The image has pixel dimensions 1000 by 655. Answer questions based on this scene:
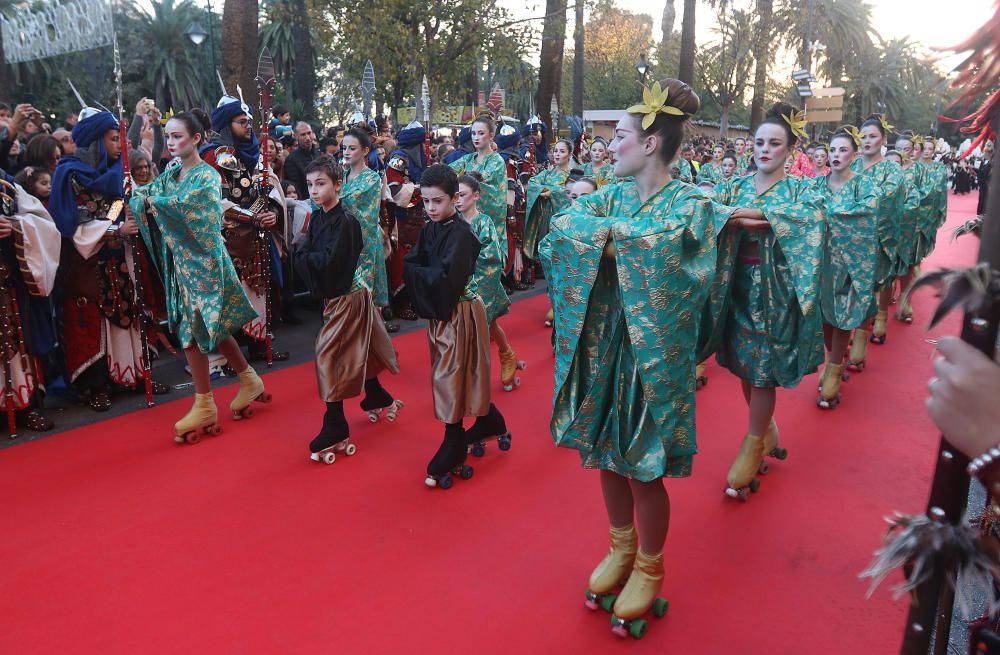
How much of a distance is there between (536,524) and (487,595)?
1.97 feet

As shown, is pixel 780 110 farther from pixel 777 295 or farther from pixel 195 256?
pixel 195 256

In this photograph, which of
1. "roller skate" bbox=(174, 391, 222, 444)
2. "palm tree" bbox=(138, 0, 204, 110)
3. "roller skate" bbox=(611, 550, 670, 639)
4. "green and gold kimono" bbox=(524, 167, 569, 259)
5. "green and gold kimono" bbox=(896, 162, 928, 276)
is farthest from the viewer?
"palm tree" bbox=(138, 0, 204, 110)

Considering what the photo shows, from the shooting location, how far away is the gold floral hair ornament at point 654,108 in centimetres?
246

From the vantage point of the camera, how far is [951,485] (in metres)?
1.28

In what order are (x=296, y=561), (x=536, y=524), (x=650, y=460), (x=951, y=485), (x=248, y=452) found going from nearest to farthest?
(x=951, y=485), (x=650, y=460), (x=296, y=561), (x=536, y=524), (x=248, y=452)

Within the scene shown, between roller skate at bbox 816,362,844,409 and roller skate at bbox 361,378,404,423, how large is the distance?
291 cm

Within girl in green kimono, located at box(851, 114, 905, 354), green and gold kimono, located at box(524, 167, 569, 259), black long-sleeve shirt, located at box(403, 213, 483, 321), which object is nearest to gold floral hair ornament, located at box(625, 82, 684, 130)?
black long-sleeve shirt, located at box(403, 213, 483, 321)

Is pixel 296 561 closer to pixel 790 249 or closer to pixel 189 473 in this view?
pixel 189 473

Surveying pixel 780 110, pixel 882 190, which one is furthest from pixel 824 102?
pixel 780 110

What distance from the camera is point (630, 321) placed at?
2391 mm

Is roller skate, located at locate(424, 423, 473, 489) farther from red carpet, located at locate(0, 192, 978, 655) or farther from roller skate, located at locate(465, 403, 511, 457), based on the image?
roller skate, located at locate(465, 403, 511, 457)

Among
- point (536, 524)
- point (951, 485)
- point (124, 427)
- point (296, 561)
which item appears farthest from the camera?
point (124, 427)

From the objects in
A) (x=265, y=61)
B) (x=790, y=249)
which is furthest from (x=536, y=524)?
(x=265, y=61)

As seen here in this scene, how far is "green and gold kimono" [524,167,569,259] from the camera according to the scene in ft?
22.6
